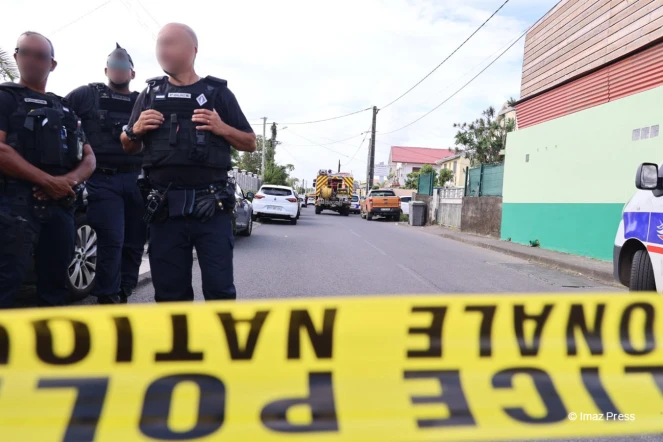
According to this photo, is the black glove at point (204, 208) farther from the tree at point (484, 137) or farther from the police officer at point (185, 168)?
the tree at point (484, 137)

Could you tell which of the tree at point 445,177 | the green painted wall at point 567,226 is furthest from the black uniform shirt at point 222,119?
the tree at point 445,177

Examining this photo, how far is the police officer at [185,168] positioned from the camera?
9.02ft

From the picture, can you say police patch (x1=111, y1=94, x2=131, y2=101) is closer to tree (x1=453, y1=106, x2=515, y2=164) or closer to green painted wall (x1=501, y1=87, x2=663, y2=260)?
green painted wall (x1=501, y1=87, x2=663, y2=260)

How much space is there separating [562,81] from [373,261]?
788cm

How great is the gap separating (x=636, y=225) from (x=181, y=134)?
4.28 m

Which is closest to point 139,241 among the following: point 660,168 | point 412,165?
point 660,168

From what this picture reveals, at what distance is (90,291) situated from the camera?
4.78 metres

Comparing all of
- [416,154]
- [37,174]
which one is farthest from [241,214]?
[416,154]

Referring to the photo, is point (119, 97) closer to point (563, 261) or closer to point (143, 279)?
point (143, 279)

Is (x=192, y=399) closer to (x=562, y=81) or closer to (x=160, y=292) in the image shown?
(x=160, y=292)

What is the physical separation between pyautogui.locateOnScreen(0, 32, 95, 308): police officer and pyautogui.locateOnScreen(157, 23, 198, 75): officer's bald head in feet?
Result: 2.93

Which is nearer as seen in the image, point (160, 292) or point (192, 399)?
point (192, 399)

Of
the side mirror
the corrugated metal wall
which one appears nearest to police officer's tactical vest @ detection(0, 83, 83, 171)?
the side mirror

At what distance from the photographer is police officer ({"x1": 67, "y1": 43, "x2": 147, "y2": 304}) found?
3914mm
